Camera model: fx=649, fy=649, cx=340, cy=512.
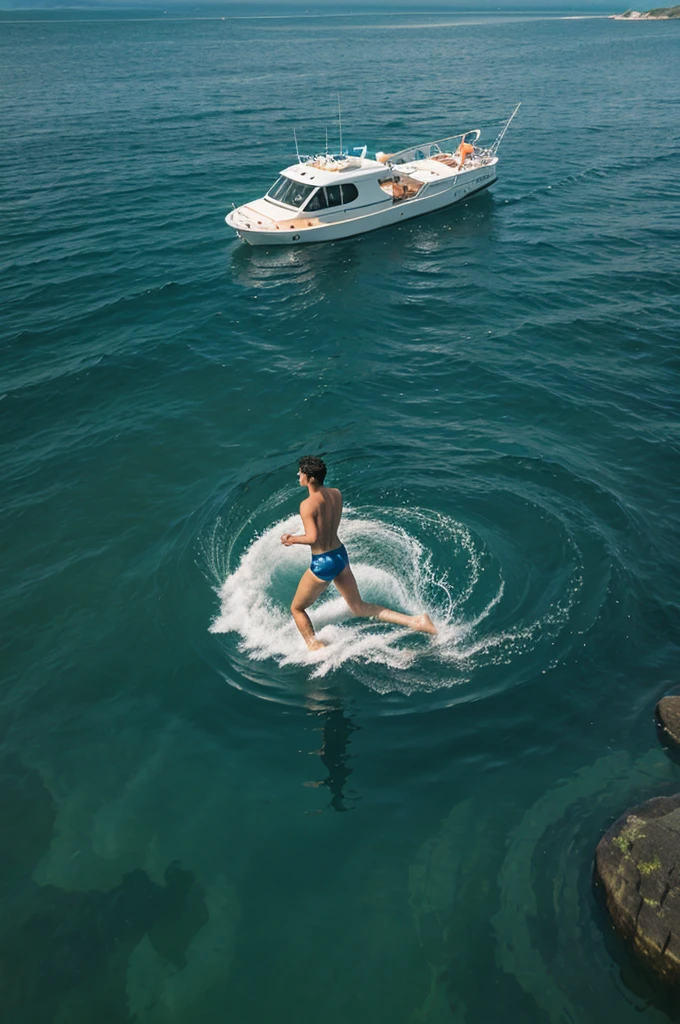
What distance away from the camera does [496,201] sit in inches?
1135

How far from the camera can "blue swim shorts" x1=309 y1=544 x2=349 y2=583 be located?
29.8 ft

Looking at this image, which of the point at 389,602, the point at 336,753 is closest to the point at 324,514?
the point at 389,602

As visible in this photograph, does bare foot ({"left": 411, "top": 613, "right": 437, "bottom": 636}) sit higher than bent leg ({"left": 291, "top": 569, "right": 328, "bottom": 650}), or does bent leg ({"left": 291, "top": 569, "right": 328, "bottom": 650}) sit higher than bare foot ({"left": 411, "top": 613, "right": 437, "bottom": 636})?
bent leg ({"left": 291, "top": 569, "right": 328, "bottom": 650})

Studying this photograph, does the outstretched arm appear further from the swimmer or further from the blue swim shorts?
the blue swim shorts

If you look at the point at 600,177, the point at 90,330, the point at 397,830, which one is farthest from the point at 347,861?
the point at 600,177

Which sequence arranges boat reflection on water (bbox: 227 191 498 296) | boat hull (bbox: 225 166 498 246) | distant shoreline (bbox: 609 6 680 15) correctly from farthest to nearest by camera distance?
1. distant shoreline (bbox: 609 6 680 15)
2. boat hull (bbox: 225 166 498 246)
3. boat reflection on water (bbox: 227 191 498 296)

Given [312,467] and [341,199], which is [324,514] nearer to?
[312,467]

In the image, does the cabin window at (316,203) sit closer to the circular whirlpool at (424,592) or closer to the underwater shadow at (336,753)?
the circular whirlpool at (424,592)

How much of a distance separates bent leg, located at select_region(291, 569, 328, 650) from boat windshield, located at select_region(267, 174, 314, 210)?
64.0ft

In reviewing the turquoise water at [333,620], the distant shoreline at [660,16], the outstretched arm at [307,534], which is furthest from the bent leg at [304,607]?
the distant shoreline at [660,16]

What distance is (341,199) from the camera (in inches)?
961

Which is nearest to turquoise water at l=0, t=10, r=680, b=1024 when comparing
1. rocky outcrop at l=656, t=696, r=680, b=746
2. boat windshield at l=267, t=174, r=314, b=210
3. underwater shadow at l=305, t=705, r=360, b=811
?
underwater shadow at l=305, t=705, r=360, b=811

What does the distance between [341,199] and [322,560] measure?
19735 mm

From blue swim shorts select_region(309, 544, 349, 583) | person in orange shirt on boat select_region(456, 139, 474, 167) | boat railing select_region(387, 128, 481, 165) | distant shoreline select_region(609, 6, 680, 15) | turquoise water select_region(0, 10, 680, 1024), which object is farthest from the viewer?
distant shoreline select_region(609, 6, 680, 15)
